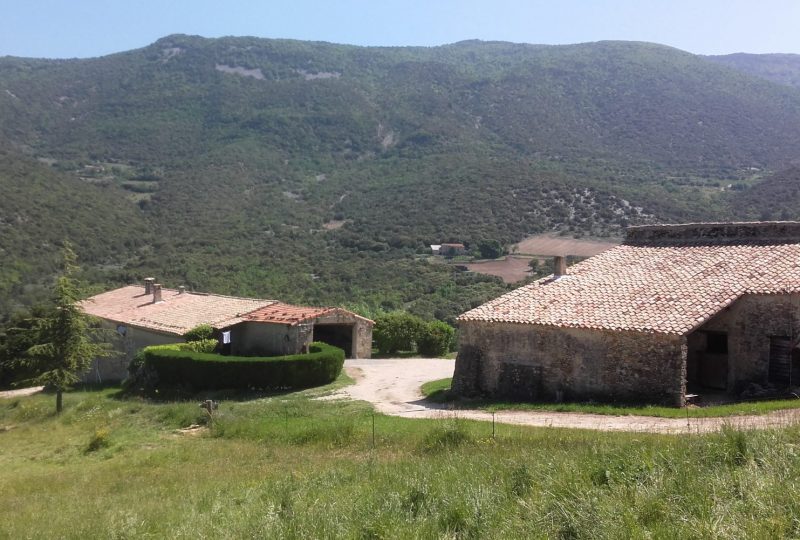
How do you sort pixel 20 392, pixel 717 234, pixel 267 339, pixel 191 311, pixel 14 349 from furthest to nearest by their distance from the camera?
pixel 14 349, pixel 20 392, pixel 191 311, pixel 267 339, pixel 717 234

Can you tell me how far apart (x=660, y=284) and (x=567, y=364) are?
3.70 metres

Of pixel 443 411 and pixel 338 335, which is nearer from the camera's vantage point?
pixel 443 411

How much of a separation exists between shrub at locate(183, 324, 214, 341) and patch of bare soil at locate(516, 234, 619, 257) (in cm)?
2694

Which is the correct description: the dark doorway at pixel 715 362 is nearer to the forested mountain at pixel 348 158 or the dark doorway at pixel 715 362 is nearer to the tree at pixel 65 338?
the tree at pixel 65 338

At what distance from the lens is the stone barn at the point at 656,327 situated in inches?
653

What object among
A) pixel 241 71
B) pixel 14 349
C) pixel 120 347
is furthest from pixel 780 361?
pixel 241 71

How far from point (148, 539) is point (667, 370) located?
1268 centimetres

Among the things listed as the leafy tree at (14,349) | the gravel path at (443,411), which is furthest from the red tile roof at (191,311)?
the gravel path at (443,411)

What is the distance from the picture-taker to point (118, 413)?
74.1ft

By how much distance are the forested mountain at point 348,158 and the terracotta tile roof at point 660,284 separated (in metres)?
21.8

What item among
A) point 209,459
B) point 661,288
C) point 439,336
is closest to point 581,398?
point 661,288

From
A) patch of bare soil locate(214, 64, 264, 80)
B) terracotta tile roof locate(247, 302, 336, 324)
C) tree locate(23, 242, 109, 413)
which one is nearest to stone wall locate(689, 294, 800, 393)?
terracotta tile roof locate(247, 302, 336, 324)

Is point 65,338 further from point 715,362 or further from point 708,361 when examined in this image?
point 715,362

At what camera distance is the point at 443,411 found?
18297mm
